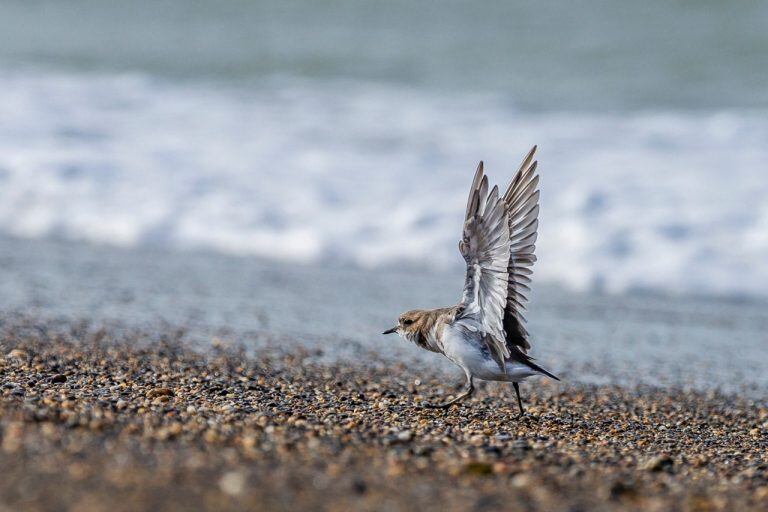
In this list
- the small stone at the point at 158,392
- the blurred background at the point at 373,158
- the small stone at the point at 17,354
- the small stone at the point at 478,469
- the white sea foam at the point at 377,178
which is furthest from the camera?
the white sea foam at the point at 377,178

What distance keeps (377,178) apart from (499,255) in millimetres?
8068

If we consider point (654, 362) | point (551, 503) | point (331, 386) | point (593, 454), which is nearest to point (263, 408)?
point (331, 386)

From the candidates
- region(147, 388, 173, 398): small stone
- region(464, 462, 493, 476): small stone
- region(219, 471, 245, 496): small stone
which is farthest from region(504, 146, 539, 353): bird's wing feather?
region(219, 471, 245, 496): small stone

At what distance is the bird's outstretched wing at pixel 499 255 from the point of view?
5125 millimetres

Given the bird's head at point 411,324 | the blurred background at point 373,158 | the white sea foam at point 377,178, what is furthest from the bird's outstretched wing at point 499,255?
the white sea foam at point 377,178

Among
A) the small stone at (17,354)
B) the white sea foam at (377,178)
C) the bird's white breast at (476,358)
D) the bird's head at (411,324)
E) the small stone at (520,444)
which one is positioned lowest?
the small stone at (520,444)

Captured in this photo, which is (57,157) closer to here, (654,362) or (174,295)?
(174,295)

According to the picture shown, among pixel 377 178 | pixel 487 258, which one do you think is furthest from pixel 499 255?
pixel 377 178

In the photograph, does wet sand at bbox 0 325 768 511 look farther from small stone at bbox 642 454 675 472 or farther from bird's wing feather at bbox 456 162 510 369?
bird's wing feather at bbox 456 162 510 369

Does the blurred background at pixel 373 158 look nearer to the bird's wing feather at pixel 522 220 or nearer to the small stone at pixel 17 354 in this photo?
the small stone at pixel 17 354

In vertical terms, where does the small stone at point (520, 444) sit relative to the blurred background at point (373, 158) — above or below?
below

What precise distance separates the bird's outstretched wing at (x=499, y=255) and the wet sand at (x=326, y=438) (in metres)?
0.50

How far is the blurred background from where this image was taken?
31.6 feet

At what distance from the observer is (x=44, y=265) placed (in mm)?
10164
